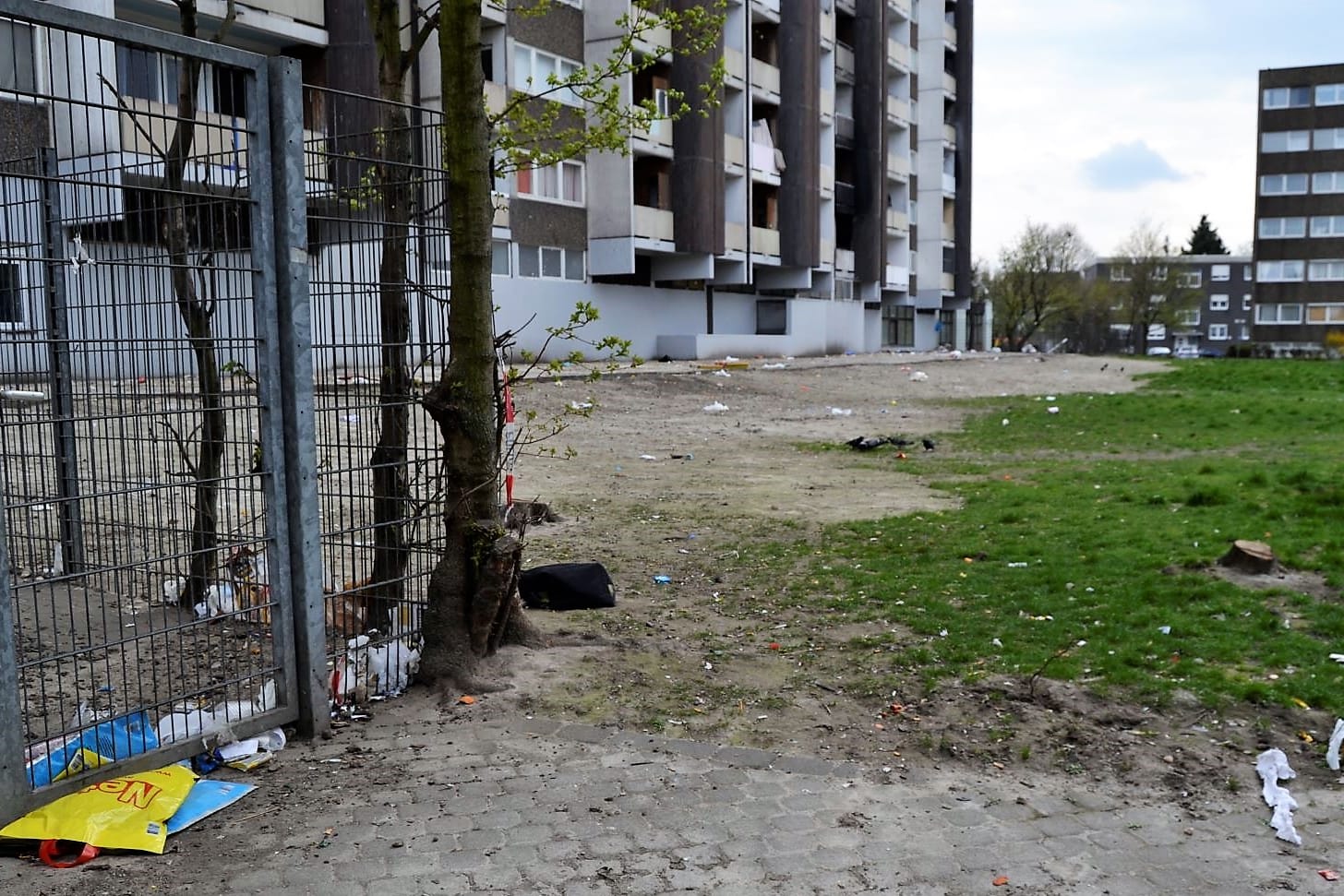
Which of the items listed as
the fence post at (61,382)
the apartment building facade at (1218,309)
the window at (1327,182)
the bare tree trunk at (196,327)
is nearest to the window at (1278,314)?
the window at (1327,182)

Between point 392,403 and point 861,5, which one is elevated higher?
point 861,5

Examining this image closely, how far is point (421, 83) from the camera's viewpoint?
25.3 m

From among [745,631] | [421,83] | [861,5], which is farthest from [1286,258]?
[745,631]

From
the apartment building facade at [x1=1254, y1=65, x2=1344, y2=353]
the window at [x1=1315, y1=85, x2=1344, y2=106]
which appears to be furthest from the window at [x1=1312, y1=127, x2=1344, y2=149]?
the window at [x1=1315, y1=85, x2=1344, y2=106]

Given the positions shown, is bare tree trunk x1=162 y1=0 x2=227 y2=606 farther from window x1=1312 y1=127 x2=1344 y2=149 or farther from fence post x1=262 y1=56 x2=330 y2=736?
window x1=1312 y1=127 x2=1344 y2=149

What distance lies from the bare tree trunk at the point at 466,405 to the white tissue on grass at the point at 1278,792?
3160mm

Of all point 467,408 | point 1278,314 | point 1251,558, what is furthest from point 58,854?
point 1278,314

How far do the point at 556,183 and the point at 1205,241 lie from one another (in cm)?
9930

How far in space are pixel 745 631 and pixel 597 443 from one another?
29.5ft

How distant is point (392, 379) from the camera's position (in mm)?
5363

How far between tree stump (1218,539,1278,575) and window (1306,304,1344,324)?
8027 centimetres

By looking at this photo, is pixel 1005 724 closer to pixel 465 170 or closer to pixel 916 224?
pixel 465 170

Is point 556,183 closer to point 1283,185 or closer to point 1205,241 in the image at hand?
point 1283,185

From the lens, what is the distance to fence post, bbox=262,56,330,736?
4.50 meters
